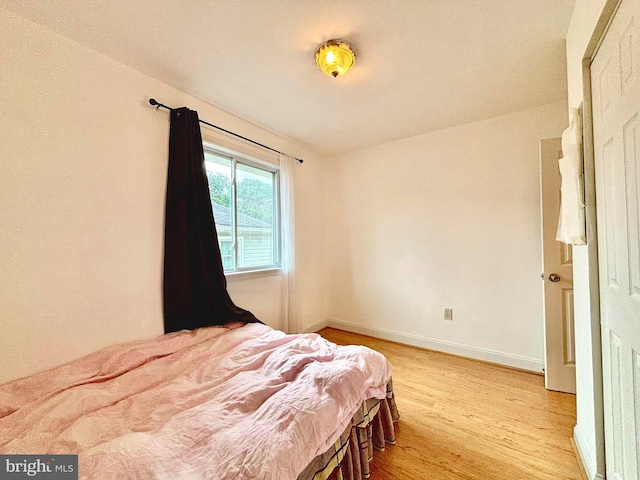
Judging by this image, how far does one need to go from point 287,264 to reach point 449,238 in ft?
6.02

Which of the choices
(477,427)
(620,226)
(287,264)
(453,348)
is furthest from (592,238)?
(287,264)

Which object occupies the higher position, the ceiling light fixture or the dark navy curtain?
the ceiling light fixture

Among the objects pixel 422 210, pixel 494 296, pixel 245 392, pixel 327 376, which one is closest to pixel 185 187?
pixel 245 392

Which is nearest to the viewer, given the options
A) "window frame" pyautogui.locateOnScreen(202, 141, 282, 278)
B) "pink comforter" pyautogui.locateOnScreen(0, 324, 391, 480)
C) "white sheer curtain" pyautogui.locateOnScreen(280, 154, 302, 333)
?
"pink comforter" pyautogui.locateOnScreen(0, 324, 391, 480)

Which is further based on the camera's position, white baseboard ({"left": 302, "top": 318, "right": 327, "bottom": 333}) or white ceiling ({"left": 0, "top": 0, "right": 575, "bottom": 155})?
white baseboard ({"left": 302, "top": 318, "right": 327, "bottom": 333})

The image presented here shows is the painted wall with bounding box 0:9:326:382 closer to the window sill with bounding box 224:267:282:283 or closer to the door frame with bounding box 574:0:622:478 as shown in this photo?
the window sill with bounding box 224:267:282:283

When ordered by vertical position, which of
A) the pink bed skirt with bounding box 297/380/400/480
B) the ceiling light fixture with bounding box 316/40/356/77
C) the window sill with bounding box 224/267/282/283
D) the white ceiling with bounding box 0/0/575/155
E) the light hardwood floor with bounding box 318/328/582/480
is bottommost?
the light hardwood floor with bounding box 318/328/582/480

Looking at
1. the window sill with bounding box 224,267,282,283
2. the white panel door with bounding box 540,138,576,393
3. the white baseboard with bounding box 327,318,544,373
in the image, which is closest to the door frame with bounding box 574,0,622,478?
the white panel door with bounding box 540,138,576,393

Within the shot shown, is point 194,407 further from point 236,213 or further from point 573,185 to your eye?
point 573,185

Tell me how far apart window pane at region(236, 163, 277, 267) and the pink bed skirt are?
1777 millimetres

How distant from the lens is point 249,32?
1.48 m

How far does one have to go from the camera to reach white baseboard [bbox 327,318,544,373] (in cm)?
234

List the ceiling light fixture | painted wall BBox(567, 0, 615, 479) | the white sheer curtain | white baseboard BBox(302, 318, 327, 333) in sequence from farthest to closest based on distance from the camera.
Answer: white baseboard BBox(302, 318, 327, 333)
the white sheer curtain
the ceiling light fixture
painted wall BBox(567, 0, 615, 479)

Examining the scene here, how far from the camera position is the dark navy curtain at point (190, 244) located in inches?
76.0
